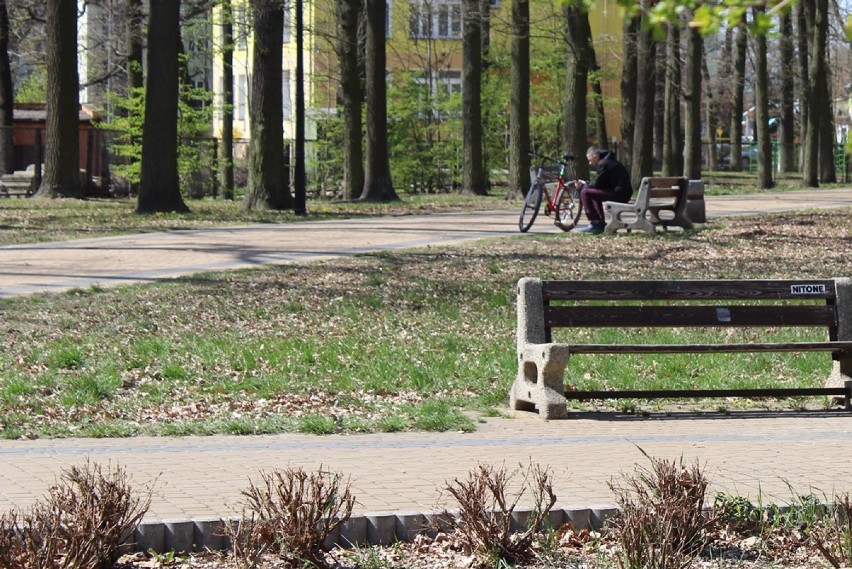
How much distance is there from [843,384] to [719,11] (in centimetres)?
650

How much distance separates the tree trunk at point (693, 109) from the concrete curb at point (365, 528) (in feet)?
107

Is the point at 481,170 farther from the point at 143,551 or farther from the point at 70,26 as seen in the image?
the point at 143,551

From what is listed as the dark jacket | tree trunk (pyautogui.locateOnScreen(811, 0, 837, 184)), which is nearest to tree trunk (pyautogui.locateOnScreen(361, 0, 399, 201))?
the dark jacket

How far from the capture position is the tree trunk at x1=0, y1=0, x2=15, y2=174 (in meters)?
38.9

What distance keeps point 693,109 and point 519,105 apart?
6.49 meters

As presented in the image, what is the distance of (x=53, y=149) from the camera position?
30.6 metres

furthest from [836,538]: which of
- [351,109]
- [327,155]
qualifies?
[327,155]

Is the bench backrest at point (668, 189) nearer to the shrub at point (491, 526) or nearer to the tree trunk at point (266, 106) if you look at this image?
the tree trunk at point (266, 106)

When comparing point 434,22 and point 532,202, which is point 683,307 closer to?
point 532,202

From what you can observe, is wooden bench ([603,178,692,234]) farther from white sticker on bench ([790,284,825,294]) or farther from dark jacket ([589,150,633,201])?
white sticker on bench ([790,284,825,294])

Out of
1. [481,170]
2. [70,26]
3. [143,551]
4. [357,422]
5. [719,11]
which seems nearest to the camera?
[719,11]

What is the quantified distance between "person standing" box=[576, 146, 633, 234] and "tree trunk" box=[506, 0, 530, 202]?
12783 millimetres

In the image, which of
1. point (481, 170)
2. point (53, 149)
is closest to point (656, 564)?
point (53, 149)

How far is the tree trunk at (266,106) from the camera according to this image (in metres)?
27.6
